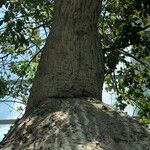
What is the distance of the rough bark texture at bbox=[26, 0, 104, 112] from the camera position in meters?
4.08

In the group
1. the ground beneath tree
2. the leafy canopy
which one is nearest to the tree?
the ground beneath tree

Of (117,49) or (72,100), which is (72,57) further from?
(117,49)

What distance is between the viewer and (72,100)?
3859 mm

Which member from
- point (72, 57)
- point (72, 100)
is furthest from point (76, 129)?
point (72, 57)

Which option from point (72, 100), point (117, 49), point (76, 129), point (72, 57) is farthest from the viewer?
point (117, 49)

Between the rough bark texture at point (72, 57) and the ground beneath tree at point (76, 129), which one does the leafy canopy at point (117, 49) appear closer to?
the rough bark texture at point (72, 57)

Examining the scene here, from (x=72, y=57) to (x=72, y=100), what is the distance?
521 millimetres

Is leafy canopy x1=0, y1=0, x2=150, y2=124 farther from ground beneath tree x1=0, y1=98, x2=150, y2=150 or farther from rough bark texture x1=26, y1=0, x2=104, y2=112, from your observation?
ground beneath tree x1=0, y1=98, x2=150, y2=150

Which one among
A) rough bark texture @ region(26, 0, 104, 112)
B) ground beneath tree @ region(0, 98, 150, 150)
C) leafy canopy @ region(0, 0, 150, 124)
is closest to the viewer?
ground beneath tree @ region(0, 98, 150, 150)

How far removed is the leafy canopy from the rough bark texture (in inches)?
79.9

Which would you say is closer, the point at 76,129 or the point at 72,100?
the point at 76,129

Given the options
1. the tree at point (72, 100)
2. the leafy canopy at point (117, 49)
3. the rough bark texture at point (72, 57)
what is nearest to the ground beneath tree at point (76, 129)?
the tree at point (72, 100)

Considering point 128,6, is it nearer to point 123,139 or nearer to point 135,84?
point 135,84

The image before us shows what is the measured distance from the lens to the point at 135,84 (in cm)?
857
